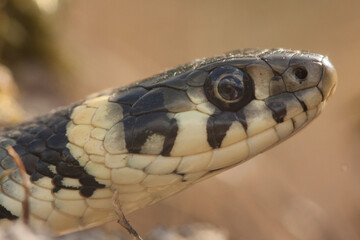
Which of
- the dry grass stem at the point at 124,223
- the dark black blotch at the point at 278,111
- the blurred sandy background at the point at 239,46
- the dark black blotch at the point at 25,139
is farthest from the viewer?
the blurred sandy background at the point at 239,46

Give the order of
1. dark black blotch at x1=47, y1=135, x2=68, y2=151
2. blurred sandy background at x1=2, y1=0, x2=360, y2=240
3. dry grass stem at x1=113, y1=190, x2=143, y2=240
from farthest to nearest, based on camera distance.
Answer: blurred sandy background at x1=2, y1=0, x2=360, y2=240 < dark black blotch at x1=47, y1=135, x2=68, y2=151 < dry grass stem at x1=113, y1=190, x2=143, y2=240

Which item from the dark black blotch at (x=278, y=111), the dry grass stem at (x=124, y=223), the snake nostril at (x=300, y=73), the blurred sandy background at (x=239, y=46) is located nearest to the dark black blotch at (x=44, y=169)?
the dry grass stem at (x=124, y=223)

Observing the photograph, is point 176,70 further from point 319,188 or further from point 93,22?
point 93,22

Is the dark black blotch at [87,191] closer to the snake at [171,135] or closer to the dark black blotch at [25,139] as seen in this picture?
the snake at [171,135]

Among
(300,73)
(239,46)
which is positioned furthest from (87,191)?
(239,46)

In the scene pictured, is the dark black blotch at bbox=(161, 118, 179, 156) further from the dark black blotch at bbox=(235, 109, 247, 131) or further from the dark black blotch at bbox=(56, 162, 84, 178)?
the dark black blotch at bbox=(56, 162, 84, 178)

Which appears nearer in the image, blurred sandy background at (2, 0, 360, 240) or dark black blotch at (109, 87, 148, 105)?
dark black blotch at (109, 87, 148, 105)

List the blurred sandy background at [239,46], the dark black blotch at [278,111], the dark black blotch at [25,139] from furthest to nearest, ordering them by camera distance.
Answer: the blurred sandy background at [239,46]
the dark black blotch at [25,139]
the dark black blotch at [278,111]

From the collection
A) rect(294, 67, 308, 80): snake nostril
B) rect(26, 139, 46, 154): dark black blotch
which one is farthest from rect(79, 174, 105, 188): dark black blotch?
rect(294, 67, 308, 80): snake nostril
